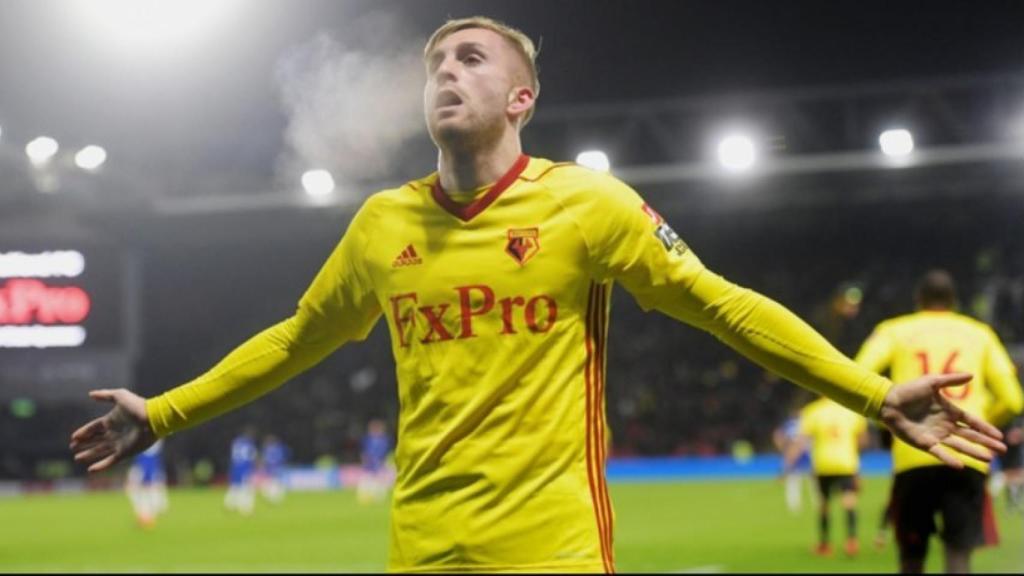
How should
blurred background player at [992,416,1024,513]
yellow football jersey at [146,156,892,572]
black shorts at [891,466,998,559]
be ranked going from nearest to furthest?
yellow football jersey at [146,156,892,572]
black shorts at [891,466,998,559]
blurred background player at [992,416,1024,513]

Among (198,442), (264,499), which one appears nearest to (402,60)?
(264,499)

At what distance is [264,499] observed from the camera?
3653 centimetres

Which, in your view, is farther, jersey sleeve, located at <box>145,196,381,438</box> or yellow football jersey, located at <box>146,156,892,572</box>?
jersey sleeve, located at <box>145,196,381,438</box>

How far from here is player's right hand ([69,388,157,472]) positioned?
3.85 metres

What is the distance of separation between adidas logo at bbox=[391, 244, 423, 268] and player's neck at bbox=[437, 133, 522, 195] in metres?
0.17

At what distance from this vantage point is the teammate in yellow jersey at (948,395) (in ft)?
25.1

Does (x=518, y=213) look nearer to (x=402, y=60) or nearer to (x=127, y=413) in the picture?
(x=127, y=413)

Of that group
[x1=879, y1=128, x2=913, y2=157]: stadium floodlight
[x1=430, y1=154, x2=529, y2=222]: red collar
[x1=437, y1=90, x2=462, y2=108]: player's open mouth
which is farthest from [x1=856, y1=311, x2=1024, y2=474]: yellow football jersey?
[x1=879, y1=128, x2=913, y2=157]: stadium floodlight

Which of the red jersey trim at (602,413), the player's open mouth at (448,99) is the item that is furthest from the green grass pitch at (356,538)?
the player's open mouth at (448,99)

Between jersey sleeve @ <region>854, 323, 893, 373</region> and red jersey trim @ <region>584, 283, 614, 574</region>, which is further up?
jersey sleeve @ <region>854, 323, 893, 373</region>

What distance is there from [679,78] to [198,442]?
1066 inches

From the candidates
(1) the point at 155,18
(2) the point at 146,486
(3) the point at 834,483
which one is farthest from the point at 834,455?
(2) the point at 146,486

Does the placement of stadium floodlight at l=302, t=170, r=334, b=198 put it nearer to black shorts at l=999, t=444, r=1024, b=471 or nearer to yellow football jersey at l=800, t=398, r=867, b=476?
yellow football jersey at l=800, t=398, r=867, b=476

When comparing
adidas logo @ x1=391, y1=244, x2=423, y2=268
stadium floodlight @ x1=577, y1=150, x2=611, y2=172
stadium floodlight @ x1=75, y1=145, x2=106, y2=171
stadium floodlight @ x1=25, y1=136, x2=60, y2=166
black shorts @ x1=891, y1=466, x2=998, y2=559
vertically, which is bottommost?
black shorts @ x1=891, y1=466, x2=998, y2=559
